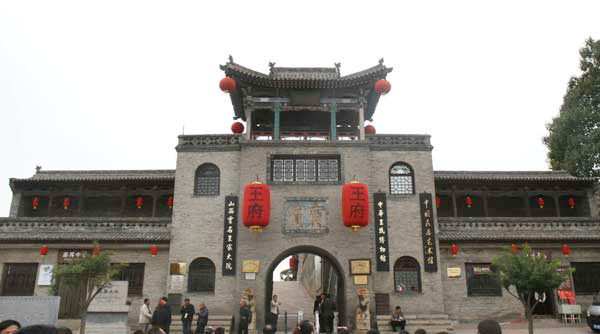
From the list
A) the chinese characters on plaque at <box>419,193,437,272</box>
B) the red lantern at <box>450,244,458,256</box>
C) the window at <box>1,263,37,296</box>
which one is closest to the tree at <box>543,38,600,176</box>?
the red lantern at <box>450,244,458,256</box>

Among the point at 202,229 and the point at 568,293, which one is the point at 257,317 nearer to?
the point at 202,229

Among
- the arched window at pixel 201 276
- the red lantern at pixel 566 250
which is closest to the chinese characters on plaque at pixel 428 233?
the red lantern at pixel 566 250

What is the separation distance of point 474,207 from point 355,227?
7.41 m

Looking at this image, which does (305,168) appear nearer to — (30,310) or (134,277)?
(134,277)

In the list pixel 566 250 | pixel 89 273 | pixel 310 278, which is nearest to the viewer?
pixel 89 273

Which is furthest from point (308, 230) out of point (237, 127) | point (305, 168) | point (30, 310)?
point (30, 310)

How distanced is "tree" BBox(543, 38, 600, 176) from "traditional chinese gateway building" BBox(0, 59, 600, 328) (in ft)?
19.7

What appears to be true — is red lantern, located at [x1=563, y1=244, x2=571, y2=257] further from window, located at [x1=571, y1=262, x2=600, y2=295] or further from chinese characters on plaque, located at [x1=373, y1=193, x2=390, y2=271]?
chinese characters on plaque, located at [x1=373, y1=193, x2=390, y2=271]

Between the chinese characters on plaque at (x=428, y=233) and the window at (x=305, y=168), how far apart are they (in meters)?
3.38

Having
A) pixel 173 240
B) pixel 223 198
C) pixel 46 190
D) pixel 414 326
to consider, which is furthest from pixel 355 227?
pixel 46 190

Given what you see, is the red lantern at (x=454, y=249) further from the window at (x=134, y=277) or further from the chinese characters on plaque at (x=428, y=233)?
the window at (x=134, y=277)

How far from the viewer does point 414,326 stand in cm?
1698

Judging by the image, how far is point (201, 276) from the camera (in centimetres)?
1797

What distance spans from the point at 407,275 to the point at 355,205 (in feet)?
11.0
